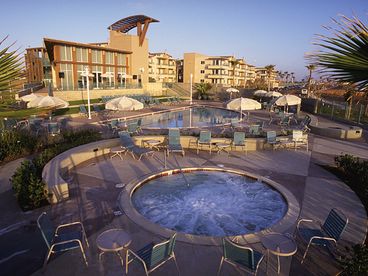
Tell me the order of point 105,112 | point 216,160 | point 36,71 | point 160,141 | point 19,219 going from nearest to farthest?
point 19,219 → point 216,160 → point 160,141 → point 105,112 → point 36,71

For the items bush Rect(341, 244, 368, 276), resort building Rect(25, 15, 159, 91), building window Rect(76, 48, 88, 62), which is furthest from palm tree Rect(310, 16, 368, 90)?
building window Rect(76, 48, 88, 62)

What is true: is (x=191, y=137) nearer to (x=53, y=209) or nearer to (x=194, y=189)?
(x=194, y=189)

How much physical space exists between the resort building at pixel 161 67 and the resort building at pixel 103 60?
21.6 metres

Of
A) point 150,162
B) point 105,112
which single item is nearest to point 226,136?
point 150,162

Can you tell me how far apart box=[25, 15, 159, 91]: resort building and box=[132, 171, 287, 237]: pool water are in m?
27.0

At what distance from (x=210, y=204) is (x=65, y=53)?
3663cm

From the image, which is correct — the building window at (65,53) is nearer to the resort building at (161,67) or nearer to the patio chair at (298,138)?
the patio chair at (298,138)

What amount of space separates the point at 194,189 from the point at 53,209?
166 inches

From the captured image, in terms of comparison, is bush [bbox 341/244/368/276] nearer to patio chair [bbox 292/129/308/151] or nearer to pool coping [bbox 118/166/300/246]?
pool coping [bbox 118/166/300/246]

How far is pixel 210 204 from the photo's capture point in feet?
26.3

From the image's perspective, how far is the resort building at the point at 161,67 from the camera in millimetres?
76625

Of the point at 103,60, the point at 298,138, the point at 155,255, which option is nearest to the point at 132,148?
the point at 155,255

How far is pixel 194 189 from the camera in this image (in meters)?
9.02

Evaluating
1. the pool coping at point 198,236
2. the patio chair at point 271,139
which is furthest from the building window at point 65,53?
the pool coping at point 198,236
